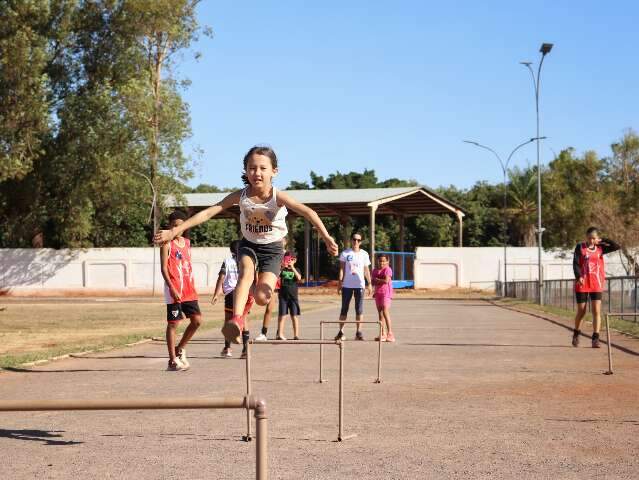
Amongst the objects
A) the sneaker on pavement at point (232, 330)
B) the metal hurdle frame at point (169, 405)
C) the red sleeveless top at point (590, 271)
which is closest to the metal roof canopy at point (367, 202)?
the red sleeveless top at point (590, 271)

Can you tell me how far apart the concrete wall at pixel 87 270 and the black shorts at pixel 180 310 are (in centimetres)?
4360

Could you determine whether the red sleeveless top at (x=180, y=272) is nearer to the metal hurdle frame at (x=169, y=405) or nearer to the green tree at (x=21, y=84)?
the metal hurdle frame at (x=169, y=405)

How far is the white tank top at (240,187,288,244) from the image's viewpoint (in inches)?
299

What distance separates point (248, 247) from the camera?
7781 mm

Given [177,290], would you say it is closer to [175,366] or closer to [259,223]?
[175,366]

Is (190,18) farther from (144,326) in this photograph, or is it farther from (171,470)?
(171,470)

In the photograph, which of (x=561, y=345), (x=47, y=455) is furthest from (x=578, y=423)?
(x=561, y=345)

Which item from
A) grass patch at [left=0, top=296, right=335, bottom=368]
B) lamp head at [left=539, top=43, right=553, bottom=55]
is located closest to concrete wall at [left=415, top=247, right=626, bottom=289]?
lamp head at [left=539, top=43, right=553, bottom=55]

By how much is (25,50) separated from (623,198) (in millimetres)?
32346

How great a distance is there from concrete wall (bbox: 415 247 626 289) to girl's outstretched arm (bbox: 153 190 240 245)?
50.4 m

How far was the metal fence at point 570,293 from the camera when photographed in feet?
72.7

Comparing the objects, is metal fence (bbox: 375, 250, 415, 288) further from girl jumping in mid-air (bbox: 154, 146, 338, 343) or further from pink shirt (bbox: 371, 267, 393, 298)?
girl jumping in mid-air (bbox: 154, 146, 338, 343)

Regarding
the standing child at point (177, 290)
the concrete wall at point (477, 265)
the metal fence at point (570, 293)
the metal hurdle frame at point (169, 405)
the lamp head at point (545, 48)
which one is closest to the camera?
the metal hurdle frame at point (169, 405)

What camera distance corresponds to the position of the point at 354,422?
775 cm
